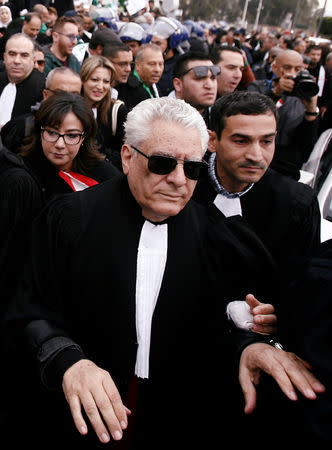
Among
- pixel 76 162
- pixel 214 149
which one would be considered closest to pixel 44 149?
pixel 76 162

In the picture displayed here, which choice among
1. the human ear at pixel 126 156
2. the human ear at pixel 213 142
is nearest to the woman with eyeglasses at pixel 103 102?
the human ear at pixel 213 142

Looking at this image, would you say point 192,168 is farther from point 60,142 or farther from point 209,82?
point 209,82

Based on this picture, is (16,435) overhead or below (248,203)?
below

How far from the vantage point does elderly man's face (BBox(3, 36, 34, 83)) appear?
4242 millimetres

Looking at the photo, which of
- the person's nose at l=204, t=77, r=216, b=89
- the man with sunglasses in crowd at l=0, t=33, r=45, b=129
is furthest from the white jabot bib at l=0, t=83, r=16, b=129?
the person's nose at l=204, t=77, r=216, b=89

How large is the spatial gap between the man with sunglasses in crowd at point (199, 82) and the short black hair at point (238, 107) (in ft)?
5.42

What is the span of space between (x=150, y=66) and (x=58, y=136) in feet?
9.39

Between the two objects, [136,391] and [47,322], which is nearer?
[47,322]

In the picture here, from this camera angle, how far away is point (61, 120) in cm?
266

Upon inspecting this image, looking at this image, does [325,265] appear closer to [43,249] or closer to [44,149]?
[43,249]

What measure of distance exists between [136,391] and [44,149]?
1544mm

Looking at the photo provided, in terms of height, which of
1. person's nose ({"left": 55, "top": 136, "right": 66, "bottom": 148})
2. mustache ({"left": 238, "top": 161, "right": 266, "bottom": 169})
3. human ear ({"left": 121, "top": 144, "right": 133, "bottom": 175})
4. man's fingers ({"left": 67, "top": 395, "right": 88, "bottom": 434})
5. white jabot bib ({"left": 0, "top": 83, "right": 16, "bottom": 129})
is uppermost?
human ear ({"left": 121, "top": 144, "right": 133, "bottom": 175})

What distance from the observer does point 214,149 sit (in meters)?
2.52

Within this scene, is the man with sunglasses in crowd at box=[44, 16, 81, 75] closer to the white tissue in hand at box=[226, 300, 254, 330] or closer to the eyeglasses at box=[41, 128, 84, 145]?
the eyeglasses at box=[41, 128, 84, 145]
